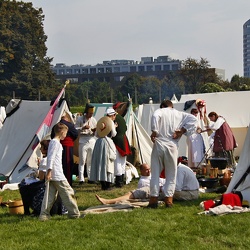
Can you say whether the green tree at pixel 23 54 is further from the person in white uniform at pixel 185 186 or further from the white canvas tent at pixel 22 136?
the person in white uniform at pixel 185 186

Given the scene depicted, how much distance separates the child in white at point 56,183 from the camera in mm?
6953

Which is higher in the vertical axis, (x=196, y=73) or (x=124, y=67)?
(x=124, y=67)

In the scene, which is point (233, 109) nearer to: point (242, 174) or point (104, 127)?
point (104, 127)

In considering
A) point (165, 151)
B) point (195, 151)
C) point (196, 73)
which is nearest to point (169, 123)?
point (165, 151)

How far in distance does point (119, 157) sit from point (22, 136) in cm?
264

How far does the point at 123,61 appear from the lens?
10462 centimetres

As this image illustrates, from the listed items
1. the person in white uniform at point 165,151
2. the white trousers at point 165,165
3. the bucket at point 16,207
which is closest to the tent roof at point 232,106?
the person in white uniform at point 165,151

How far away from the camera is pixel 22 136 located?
12359mm

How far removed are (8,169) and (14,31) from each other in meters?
37.6

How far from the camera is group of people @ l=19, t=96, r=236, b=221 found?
7.04 m

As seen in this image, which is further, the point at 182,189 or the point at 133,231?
the point at 182,189

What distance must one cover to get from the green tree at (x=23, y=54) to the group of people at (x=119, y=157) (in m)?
35.1

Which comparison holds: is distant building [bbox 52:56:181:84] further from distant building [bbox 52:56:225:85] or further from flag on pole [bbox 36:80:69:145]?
flag on pole [bbox 36:80:69:145]

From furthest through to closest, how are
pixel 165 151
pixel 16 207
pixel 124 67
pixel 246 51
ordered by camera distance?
1. pixel 246 51
2. pixel 124 67
3. pixel 16 207
4. pixel 165 151
